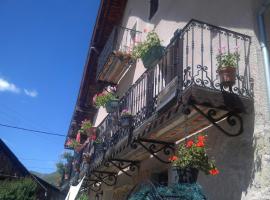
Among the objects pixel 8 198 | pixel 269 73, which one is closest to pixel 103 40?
pixel 8 198

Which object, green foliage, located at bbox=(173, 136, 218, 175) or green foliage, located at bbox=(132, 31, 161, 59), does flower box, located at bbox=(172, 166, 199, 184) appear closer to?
green foliage, located at bbox=(173, 136, 218, 175)

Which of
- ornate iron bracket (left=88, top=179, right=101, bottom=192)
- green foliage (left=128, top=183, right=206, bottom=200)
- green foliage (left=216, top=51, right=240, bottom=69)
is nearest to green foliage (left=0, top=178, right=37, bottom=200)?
ornate iron bracket (left=88, top=179, right=101, bottom=192)

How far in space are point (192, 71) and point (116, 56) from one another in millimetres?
6104

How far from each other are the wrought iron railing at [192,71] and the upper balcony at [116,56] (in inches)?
96.0

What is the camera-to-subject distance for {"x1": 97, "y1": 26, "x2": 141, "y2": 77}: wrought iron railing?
37.7 feet

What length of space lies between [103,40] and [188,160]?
11.9 m

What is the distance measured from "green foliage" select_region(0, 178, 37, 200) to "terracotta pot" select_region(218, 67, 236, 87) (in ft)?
43.3

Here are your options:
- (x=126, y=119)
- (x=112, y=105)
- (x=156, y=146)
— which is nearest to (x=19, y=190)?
(x=112, y=105)

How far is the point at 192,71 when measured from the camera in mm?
5160

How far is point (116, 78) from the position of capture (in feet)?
41.4

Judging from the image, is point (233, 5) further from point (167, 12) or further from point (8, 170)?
point (8, 170)

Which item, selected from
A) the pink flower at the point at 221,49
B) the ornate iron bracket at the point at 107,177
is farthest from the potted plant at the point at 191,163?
the ornate iron bracket at the point at 107,177

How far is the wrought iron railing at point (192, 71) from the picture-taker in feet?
17.2

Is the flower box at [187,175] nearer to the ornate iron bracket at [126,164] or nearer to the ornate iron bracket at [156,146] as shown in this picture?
the ornate iron bracket at [156,146]
